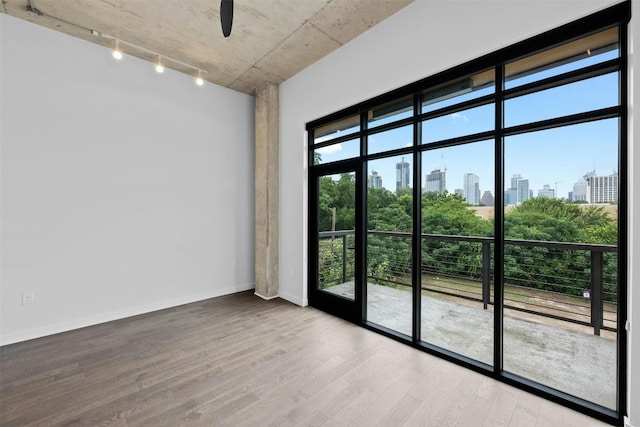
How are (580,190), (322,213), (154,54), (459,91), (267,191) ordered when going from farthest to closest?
(267,191), (322,213), (154,54), (459,91), (580,190)

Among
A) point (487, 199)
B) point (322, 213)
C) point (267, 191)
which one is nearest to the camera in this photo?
point (487, 199)

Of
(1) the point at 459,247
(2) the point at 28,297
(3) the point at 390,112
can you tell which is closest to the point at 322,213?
(3) the point at 390,112

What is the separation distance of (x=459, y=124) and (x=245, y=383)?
9.99 ft

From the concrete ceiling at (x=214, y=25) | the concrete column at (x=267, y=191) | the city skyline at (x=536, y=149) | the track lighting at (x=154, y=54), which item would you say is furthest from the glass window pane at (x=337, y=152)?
the track lighting at (x=154, y=54)

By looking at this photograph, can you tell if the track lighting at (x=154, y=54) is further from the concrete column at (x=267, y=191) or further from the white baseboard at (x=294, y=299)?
the white baseboard at (x=294, y=299)

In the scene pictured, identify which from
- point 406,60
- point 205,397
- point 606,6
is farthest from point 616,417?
point 406,60

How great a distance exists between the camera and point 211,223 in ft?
14.9

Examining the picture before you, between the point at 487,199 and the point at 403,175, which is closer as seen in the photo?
the point at 487,199

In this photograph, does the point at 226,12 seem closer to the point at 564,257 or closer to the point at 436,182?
the point at 436,182

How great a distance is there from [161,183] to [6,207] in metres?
1.56

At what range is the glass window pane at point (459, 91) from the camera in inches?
95.9

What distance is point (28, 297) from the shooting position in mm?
3084

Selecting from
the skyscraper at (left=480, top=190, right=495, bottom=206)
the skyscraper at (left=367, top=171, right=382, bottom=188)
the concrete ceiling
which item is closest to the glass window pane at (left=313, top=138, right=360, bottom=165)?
the skyscraper at (left=367, top=171, right=382, bottom=188)

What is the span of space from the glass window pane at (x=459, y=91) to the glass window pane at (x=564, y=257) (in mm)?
529
